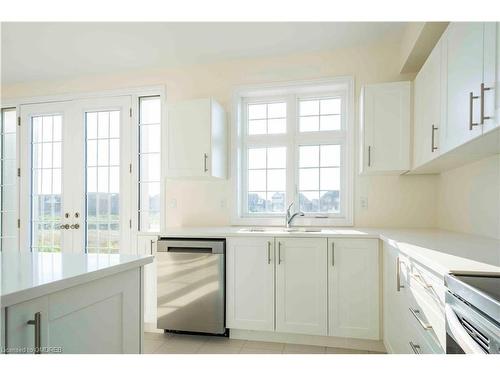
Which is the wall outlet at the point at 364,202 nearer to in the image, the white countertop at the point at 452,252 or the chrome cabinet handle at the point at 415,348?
the white countertop at the point at 452,252

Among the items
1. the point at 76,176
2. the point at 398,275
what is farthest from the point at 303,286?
the point at 76,176

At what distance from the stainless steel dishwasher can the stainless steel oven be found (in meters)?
1.70

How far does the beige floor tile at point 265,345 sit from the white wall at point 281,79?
1.16 metres

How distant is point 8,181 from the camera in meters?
3.79

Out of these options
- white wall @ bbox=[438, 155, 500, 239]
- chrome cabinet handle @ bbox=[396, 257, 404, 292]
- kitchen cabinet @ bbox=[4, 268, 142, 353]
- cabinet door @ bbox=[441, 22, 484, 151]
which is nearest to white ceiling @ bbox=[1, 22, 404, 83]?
cabinet door @ bbox=[441, 22, 484, 151]

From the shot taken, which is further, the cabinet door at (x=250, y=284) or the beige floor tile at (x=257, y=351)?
the cabinet door at (x=250, y=284)

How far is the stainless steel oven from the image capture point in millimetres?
796

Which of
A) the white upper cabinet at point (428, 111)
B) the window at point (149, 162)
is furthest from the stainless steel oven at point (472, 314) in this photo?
the window at point (149, 162)

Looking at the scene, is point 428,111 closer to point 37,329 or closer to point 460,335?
point 460,335

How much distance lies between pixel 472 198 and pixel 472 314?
155 cm

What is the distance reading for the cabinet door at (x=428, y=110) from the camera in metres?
1.82

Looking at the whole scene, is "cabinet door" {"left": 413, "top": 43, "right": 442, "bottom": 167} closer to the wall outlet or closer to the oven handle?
the wall outlet
